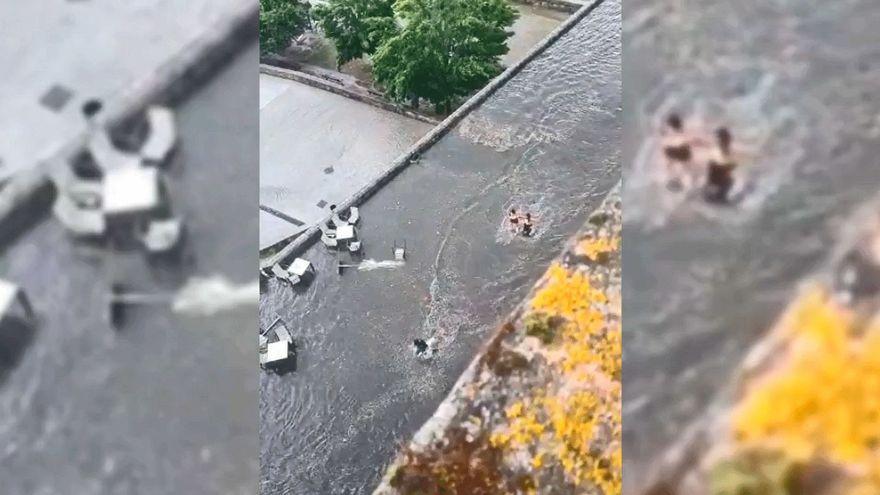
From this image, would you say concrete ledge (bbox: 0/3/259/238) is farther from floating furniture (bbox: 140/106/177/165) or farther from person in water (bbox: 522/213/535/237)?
person in water (bbox: 522/213/535/237)

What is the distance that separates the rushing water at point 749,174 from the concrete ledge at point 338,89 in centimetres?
391

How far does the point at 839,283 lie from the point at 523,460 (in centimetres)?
116

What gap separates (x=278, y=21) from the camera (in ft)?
22.2

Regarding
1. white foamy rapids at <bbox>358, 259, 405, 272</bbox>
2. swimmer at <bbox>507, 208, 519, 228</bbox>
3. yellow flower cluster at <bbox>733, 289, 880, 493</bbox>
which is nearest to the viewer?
yellow flower cluster at <bbox>733, 289, 880, 493</bbox>

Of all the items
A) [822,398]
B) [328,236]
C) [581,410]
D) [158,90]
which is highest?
[158,90]

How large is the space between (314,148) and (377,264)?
7.92ft

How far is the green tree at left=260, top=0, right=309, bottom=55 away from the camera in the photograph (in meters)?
6.76

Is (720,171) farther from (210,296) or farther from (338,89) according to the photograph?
(338,89)

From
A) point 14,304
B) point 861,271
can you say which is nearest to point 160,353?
point 14,304

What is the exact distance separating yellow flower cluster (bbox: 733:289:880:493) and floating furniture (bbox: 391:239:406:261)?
1.92 metres

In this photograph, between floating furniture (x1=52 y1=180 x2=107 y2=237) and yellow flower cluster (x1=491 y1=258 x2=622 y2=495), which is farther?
yellow flower cluster (x1=491 y1=258 x2=622 y2=495)

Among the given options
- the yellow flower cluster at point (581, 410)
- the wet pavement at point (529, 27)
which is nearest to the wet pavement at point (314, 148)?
the wet pavement at point (529, 27)

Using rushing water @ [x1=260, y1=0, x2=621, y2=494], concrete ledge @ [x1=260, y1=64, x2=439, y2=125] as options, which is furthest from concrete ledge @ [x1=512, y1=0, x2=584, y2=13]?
rushing water @ [x1=260, y1=0, x2=621, y2=494]

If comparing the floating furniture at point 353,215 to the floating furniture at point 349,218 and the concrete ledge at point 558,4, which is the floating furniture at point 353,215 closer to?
the floating furniture at point 349,218
